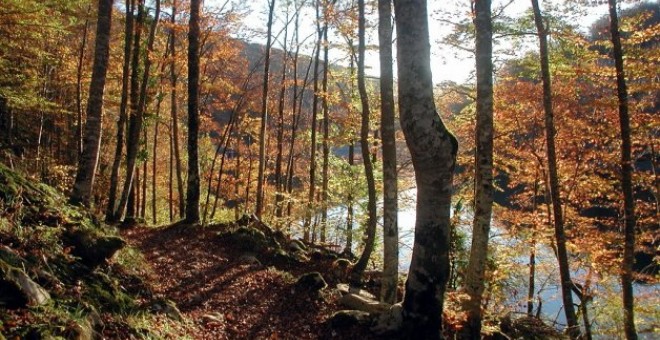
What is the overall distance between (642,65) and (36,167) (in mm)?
16724

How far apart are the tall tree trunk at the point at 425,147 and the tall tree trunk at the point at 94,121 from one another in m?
5.91

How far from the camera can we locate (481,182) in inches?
257

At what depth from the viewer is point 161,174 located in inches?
1207

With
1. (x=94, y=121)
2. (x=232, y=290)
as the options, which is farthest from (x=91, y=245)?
(x=232, y=290)

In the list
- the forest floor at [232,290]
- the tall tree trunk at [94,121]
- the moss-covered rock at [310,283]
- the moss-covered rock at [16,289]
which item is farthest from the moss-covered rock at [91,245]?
the moss-covered rock at [310,283]

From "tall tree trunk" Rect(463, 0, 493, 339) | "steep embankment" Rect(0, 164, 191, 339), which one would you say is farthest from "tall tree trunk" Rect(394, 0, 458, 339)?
"steep embankment" Rect(0, 164, 191, 339)

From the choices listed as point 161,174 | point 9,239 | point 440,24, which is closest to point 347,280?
point 440,24

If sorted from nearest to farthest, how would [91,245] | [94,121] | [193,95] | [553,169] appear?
1. [91,245]
2. [94,121]
3. [553,169]
4. [193,95]

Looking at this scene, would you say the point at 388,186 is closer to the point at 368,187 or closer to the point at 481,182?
the point at 481,182

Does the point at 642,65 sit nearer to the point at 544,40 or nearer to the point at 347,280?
the point at 544,40

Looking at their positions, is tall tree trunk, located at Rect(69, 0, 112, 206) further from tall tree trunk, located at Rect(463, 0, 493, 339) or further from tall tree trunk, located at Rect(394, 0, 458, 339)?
tall tree trunk, located at Rect(463, 0, 493, 339)

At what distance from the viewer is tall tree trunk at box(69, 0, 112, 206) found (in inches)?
303

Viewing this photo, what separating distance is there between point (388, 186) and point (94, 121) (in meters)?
5.58

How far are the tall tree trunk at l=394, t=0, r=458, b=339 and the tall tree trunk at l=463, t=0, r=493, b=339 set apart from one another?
5.64 feet
